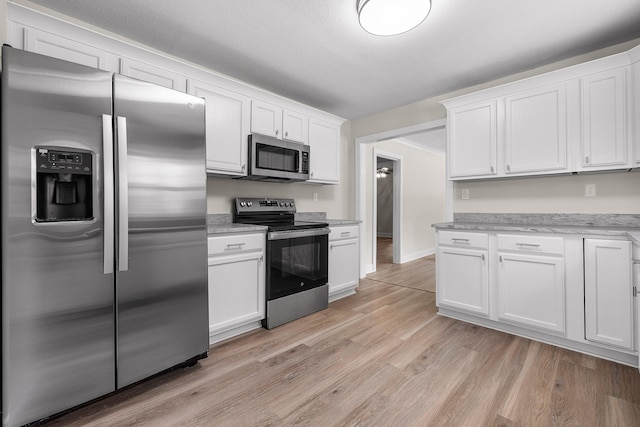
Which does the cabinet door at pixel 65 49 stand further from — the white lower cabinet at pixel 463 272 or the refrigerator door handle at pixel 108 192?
the white lower cabinet at pixel 463 272

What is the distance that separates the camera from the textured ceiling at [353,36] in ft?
6.55


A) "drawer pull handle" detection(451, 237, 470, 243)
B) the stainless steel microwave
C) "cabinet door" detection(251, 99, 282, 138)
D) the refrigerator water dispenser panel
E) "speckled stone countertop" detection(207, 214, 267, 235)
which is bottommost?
"drawer pull handle" detection(451, 237, 470, 243)

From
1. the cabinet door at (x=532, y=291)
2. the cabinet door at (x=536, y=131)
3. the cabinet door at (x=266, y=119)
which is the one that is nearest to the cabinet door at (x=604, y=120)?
the cabinet door at (x=536, y=131)

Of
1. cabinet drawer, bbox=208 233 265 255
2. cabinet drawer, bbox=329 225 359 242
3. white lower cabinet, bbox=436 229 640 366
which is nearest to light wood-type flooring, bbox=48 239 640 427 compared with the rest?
white lower cabinet, bbox=436 229 640 366

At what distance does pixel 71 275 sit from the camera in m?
1.41

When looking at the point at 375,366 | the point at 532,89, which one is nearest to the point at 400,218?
the point at 532,89

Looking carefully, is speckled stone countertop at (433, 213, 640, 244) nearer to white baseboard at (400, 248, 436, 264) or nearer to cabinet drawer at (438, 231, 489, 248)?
cabinet drawer at (438, 231, 489, 248)

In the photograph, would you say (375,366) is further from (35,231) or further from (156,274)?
(35,231)

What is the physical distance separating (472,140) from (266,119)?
6.78 ft

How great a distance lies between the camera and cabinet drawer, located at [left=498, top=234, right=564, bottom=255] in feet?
7.23

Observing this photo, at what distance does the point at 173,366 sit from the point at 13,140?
1429mm

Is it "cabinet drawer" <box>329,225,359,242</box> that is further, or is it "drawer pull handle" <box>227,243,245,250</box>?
"cabinet drawer" <box>329,225,359,242</box>

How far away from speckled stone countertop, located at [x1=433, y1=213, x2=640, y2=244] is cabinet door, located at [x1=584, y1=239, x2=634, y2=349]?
105 mm

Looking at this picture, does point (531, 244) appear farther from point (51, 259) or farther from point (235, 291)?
point (51, 259)
